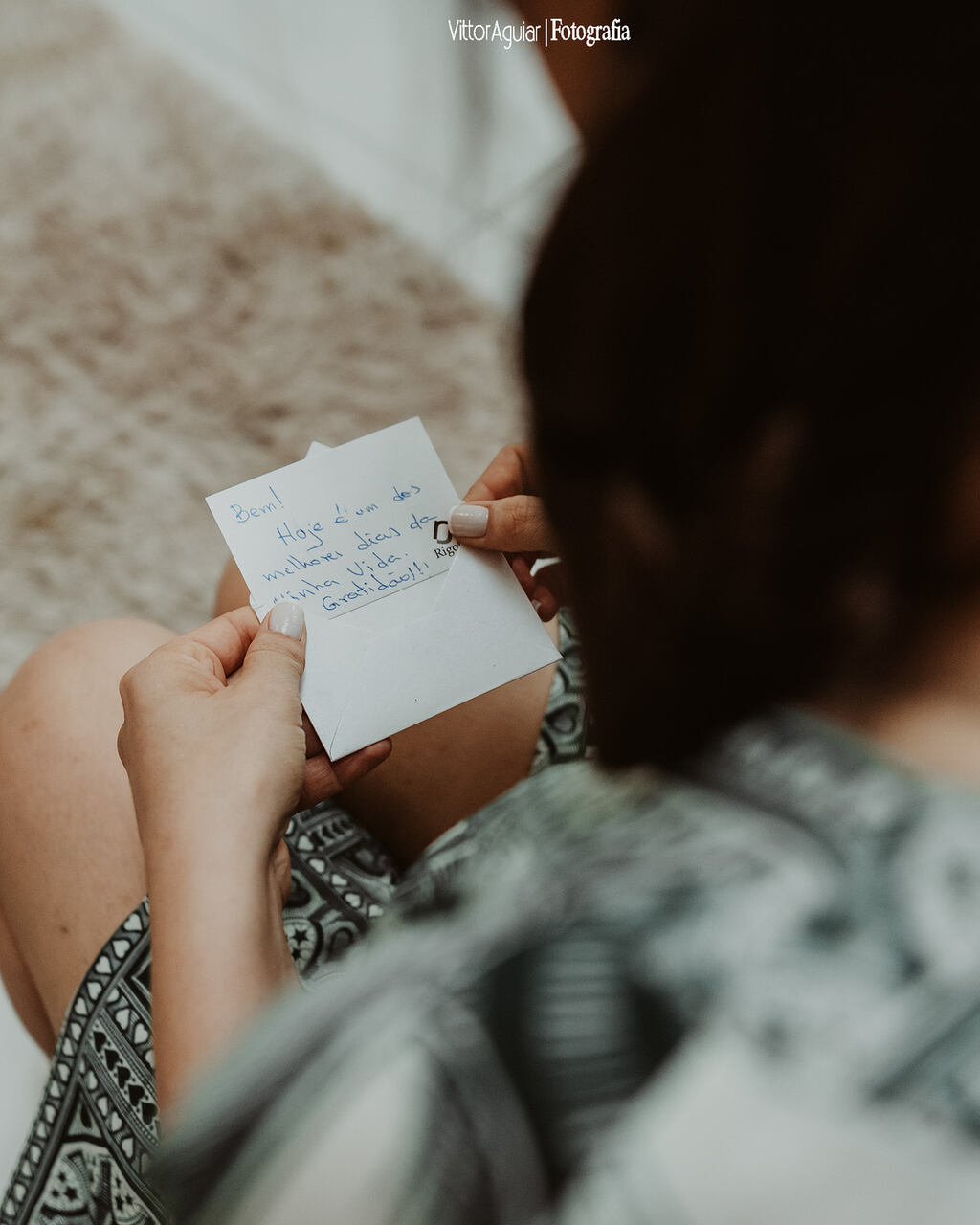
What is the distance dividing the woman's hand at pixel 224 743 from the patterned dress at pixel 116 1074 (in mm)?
64

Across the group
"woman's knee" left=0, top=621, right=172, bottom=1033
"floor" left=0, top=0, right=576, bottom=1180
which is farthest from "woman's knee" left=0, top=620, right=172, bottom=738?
"floor" left=0, top=0, right=576, bottom=1180

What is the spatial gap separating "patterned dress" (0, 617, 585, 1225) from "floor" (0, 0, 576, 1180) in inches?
28.5

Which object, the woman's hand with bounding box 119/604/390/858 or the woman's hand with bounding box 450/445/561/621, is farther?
the woman's hand with bounding box 450/445/561/621

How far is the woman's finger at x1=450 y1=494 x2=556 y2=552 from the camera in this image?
1.92 feet

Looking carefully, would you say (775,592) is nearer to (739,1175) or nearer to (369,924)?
(739,1175)

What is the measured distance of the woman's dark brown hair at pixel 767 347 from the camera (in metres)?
0.20

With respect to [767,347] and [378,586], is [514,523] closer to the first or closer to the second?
[378,586]

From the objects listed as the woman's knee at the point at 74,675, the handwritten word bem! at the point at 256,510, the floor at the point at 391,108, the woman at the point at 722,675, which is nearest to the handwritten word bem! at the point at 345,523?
the handwritten word bem! at the point at 256,510

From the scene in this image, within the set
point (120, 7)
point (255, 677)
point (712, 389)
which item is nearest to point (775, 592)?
point (712, 389)

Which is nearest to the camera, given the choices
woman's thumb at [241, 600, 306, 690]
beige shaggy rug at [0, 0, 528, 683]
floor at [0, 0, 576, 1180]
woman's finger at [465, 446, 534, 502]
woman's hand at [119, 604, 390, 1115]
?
woman's hand at [119, 604, 390, 1115]

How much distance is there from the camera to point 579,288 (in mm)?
243

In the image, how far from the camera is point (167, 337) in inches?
38.3

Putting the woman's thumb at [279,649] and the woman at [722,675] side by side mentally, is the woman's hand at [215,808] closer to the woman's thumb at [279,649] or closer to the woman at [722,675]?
the woman's thumb at [279,649]

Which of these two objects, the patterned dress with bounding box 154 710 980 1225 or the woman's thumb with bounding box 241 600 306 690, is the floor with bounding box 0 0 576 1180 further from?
the patterned dress with bounding box 154 710 980 1225
